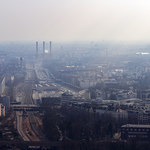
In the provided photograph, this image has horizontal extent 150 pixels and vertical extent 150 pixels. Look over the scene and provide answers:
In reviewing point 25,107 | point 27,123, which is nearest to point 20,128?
point 27,123

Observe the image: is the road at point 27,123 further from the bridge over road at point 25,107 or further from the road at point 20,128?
the bridge over road at point 25,107

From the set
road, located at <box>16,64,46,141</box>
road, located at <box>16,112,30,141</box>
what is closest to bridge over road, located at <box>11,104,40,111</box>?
road, located at <box>16,64,46,141</box>

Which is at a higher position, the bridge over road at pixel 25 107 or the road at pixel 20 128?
the bridge over road at pixel 25 107

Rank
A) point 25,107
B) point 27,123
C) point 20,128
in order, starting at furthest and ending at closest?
1. point 25,107
2. point 27,123
3. point 20,128

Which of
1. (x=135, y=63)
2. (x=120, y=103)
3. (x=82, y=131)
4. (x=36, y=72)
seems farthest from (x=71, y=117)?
(x=135, y=63)

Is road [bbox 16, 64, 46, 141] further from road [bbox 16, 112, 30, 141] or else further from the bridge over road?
the bridge over road

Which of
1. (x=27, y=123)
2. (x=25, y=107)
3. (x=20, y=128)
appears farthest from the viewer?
(x=25, y=107)

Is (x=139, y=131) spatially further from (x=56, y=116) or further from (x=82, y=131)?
(x=56, y=116)

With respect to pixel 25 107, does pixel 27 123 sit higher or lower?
lower

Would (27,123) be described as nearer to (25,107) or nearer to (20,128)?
(20,128)

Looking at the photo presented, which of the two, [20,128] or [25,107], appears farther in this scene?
[25,107]

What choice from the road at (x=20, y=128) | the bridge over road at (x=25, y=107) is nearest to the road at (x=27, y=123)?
the road at (x=20, y=128)
